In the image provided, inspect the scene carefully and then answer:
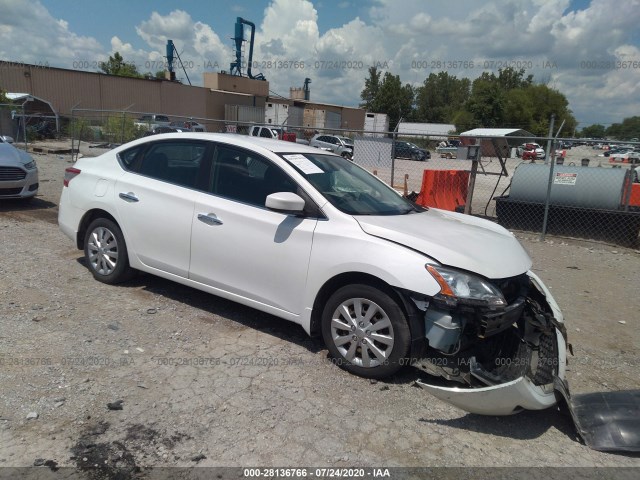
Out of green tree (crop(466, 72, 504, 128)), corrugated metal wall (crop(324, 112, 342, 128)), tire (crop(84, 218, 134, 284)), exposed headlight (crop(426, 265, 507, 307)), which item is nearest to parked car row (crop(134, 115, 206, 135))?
tire (crop(84, 218, 134, 284))

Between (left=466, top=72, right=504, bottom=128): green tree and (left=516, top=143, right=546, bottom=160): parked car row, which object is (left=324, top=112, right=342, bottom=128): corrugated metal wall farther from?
(left=516, top=143, right=546, bottom=160): parked car row

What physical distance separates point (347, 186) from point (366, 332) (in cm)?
147

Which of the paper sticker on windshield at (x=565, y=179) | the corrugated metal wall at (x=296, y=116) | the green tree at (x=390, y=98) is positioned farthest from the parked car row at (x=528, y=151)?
the green tree at (x=390, y=98)

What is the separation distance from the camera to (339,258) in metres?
3.58

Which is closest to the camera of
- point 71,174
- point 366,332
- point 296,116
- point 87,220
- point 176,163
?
point 366,332

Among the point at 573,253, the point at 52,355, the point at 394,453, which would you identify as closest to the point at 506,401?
Result: the point at 394,453

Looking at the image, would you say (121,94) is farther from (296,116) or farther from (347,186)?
(347,186)

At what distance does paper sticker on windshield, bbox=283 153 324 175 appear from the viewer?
164 inches

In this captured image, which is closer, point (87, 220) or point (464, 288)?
point (464, 288)

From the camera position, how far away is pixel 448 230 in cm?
389

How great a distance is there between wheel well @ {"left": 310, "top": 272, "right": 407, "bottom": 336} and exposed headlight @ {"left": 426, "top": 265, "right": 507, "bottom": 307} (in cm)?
31

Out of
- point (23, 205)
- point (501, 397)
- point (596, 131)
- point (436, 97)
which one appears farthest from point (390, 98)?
point (501, 397)

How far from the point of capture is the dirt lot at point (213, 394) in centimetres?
280

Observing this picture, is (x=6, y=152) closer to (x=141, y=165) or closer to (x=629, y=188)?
(x=141, y=165)
